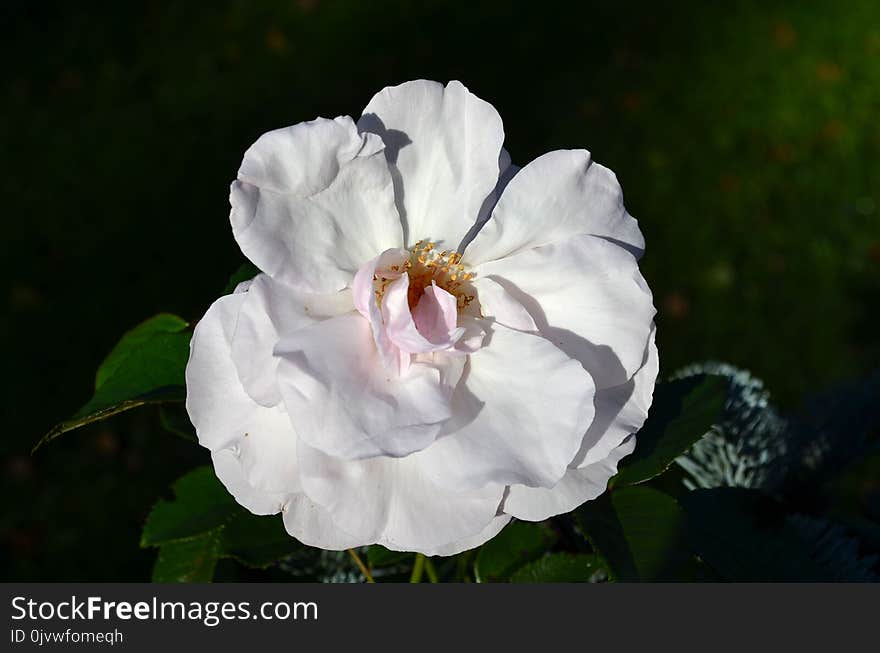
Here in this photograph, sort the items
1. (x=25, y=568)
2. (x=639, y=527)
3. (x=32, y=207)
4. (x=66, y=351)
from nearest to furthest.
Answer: (x=639, y=527) → (x=25, y=568) → (x=66, y=351) → (x=32, y=207)

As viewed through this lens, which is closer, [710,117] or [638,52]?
[710,117]

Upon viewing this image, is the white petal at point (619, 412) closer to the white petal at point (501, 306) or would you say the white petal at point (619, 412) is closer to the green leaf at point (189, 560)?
the white petal at point (501, 306)

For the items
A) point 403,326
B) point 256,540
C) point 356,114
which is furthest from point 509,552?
point 356,114

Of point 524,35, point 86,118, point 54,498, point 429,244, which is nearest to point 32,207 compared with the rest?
point 86,118

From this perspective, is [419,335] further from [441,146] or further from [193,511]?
[193,511]

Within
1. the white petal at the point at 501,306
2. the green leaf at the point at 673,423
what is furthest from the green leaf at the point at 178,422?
the green leaf at the point at 673,423

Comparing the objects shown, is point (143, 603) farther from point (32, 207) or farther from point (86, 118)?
point (86, 118)

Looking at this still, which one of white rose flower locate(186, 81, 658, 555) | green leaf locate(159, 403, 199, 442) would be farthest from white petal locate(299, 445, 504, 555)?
green leaf locate(159, 403, 199, 442)

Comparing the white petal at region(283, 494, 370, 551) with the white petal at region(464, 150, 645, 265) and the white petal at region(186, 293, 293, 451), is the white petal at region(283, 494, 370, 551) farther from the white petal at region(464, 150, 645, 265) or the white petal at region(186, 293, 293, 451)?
the white petal at region(464, 150, 645, 265)
